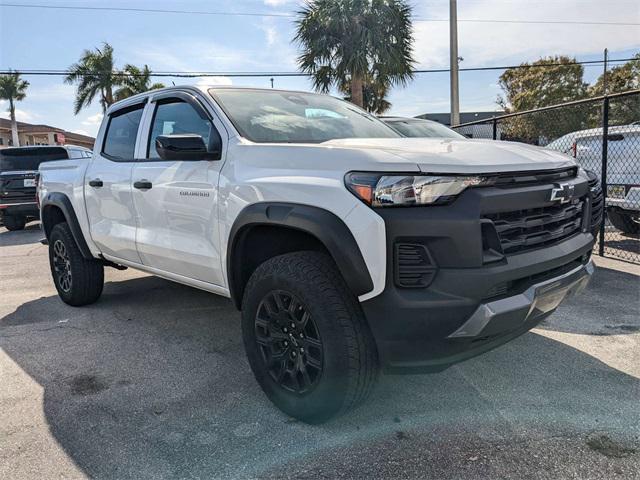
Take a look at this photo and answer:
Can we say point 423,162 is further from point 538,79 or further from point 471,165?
point 538,79

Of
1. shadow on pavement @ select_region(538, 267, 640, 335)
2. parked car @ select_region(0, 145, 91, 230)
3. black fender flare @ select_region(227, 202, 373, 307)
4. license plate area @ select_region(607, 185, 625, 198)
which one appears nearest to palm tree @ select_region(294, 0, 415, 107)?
parked car @ select_region(0, 145, 91, 230)

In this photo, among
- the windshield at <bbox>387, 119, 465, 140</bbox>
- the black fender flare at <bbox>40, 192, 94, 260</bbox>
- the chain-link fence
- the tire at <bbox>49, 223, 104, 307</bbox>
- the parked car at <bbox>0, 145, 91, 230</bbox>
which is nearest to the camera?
the black fender flare at <bbox>40, 192, 94, 260</bbox>

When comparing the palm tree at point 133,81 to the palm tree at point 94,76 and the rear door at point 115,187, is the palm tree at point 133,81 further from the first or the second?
the rear door at point 115,187

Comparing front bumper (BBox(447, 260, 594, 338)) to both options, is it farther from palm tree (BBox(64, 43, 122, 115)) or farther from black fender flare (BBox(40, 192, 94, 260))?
palm tree (BBox(64, 43, 122, 115))

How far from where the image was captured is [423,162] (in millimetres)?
2262

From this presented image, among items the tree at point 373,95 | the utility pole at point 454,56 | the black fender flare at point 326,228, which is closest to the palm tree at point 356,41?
the tree at point 373,95

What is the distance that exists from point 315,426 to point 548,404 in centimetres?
131

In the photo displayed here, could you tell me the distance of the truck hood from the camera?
226 centimetres

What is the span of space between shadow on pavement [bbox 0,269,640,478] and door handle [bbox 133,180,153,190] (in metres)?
1.22

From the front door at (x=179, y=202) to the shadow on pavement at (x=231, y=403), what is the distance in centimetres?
67

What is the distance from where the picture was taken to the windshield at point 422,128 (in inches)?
295

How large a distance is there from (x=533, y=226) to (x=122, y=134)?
3.48m

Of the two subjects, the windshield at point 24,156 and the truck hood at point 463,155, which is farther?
the windshield at point 24,156

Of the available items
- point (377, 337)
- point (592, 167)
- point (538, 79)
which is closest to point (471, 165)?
point (377, 337)
